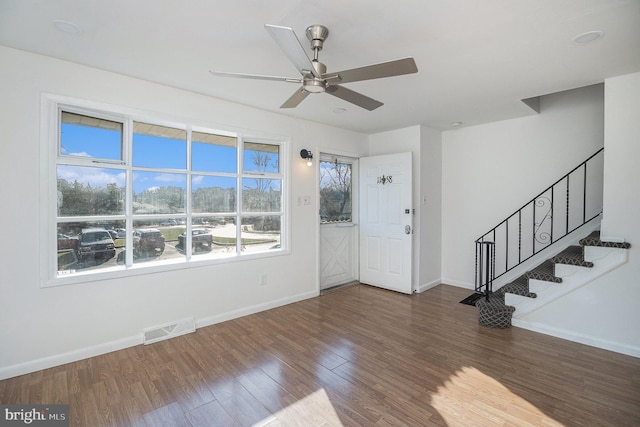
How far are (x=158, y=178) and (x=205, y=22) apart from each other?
1.82 m

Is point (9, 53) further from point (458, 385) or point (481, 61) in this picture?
point (458, 385)

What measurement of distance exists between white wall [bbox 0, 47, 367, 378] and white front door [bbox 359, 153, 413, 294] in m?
2.09

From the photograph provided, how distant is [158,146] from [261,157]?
4.21 feet

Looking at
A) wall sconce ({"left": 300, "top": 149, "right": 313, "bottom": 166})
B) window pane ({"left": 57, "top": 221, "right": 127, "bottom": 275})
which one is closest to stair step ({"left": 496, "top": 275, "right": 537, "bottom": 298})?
wall sconce ({"left": 300, "top": 149, "right": 313, "bottom": 166})

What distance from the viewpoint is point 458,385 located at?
2.31m

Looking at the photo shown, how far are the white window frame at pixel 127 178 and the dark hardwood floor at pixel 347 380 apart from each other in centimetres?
78

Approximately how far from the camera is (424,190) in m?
4.76

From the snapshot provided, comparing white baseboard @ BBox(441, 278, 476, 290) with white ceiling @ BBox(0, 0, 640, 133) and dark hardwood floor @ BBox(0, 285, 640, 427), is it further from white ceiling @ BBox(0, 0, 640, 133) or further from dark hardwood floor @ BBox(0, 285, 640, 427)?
white ceiling @ BBox(0, 0, 640, 133)

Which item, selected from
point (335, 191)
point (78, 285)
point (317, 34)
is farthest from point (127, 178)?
point (335, 191)

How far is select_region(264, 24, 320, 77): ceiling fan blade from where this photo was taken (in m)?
1.53

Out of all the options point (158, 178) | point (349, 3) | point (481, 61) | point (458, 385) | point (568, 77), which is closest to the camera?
point (349, 3)

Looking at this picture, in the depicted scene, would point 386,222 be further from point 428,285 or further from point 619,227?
point 619,227

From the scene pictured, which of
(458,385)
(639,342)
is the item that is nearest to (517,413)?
(458,385)

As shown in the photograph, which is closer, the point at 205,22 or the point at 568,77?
the point at 205,22
